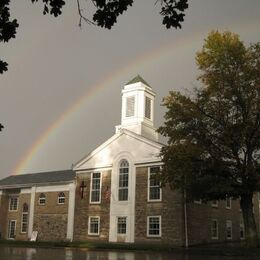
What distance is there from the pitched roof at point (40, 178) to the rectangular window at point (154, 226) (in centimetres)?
1158

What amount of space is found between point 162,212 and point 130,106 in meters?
12.8

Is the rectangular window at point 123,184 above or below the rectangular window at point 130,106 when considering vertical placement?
below

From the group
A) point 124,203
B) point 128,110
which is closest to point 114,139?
point 128,110

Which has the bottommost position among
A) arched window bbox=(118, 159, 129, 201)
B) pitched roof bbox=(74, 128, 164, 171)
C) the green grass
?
the green grass

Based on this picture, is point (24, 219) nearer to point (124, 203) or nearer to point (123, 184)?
point (123, 184)

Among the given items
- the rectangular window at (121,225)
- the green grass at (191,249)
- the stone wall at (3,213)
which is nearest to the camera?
the green grass at (191,249)

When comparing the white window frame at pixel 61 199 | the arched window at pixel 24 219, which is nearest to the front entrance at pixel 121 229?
the white window frame at pixel 61 199

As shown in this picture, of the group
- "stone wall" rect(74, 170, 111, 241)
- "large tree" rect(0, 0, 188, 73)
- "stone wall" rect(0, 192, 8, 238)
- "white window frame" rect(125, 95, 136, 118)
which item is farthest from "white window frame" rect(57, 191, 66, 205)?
"large tree" rect(0, 0, 188, 73)

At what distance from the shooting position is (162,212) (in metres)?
36.2

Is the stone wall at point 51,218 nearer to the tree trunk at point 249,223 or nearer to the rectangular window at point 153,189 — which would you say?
the rectangular window at point 153,189

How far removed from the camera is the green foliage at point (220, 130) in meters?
27.5

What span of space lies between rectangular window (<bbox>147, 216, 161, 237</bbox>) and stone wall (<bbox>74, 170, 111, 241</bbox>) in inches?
189

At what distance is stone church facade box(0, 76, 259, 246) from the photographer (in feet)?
119

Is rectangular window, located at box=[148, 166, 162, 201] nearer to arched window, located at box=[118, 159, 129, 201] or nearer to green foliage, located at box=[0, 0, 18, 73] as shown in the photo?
arched window, located at box=[118, 159, 129, 201]
